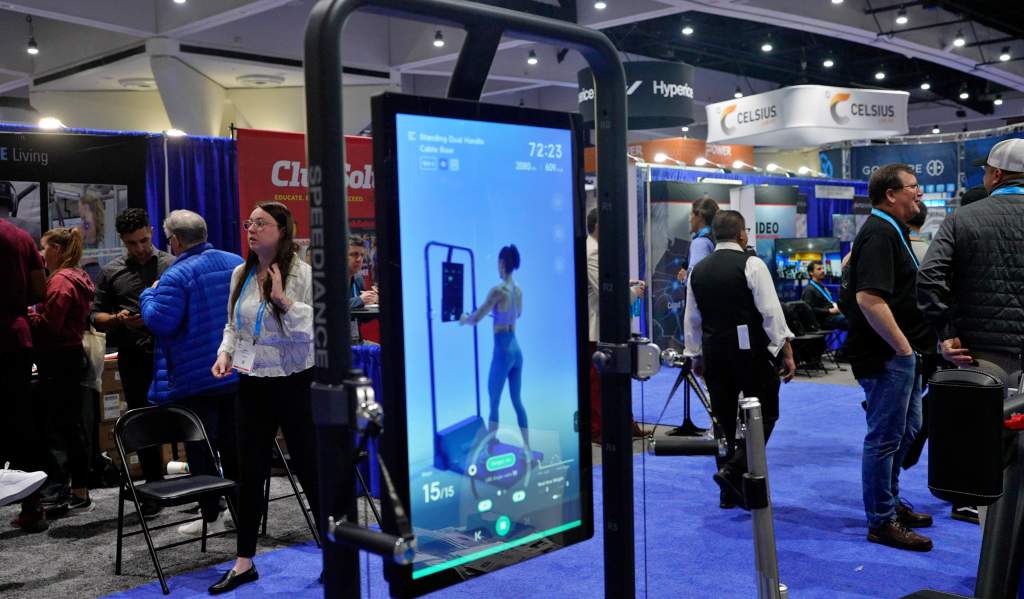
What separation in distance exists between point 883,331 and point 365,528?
2933mm

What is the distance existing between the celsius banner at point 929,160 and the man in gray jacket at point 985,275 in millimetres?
11391

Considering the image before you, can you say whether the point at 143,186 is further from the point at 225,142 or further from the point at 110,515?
the point at 110,515

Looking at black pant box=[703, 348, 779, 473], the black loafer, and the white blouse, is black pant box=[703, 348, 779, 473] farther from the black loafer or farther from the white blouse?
the black loafer

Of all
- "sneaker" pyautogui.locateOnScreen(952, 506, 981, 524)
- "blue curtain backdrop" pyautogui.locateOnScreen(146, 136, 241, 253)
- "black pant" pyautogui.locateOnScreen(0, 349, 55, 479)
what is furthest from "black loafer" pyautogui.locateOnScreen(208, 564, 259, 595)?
"blue curtain backdrop" pyautogui.locateOnScreen(146, 136, 241, 253)

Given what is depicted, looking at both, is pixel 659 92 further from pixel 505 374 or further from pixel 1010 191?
pixel 505 374

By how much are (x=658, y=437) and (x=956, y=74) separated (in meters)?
19.2

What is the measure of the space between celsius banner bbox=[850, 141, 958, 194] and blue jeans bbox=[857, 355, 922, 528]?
11.2 metres

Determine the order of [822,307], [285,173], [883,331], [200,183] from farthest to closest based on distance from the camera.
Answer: [822,307] < [200,183] < [285,173] < [883,331]

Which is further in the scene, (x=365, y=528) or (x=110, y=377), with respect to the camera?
(x=110, y=377)

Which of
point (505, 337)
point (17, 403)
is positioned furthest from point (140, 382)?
→ point (505, 337)

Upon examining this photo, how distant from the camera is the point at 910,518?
13.6 feet

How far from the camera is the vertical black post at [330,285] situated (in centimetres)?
128

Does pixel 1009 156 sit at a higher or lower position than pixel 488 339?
higher

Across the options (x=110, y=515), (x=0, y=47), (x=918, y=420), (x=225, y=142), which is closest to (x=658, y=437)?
(x=918, y=420)
